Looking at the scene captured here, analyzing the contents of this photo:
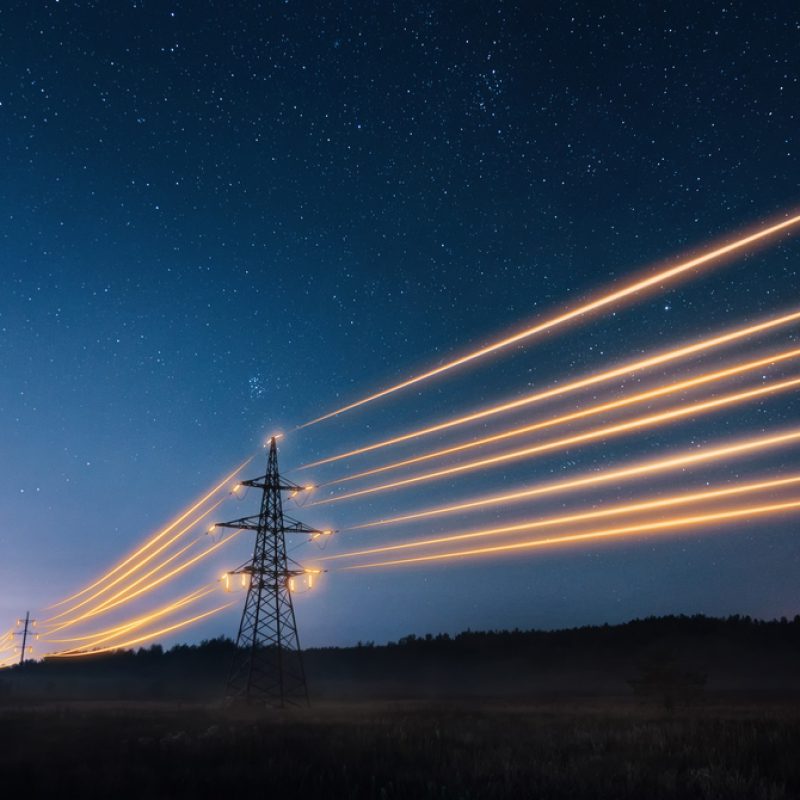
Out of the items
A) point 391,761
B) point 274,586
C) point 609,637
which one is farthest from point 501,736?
point 609,637

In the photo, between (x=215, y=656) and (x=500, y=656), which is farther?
(x=215, y=656)

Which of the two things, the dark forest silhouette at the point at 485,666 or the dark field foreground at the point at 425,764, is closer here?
the dark field foreground at the point at 425,764

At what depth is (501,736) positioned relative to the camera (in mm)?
16656

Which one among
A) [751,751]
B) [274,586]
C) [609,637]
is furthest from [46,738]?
[609,637]

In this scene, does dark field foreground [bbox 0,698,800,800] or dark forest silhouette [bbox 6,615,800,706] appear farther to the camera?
dark forest silhouette [bbox 6,615,800,706]

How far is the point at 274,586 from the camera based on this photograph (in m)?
36.7

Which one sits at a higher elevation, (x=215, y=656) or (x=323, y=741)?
(x=215, y=656)

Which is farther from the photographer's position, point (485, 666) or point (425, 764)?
point (485, 666)

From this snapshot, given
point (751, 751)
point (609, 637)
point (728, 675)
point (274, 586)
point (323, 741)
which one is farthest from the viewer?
point (609, 637)

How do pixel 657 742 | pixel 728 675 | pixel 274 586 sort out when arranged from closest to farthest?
pixel 657 742
pixel 274 586
pixel 728 675

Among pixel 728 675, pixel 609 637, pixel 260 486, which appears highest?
pixel 260 486

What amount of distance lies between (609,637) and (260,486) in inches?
3046

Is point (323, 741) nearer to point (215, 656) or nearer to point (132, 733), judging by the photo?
point (132, 733)

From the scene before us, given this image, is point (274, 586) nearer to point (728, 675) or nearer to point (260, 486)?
point (260, 486)
